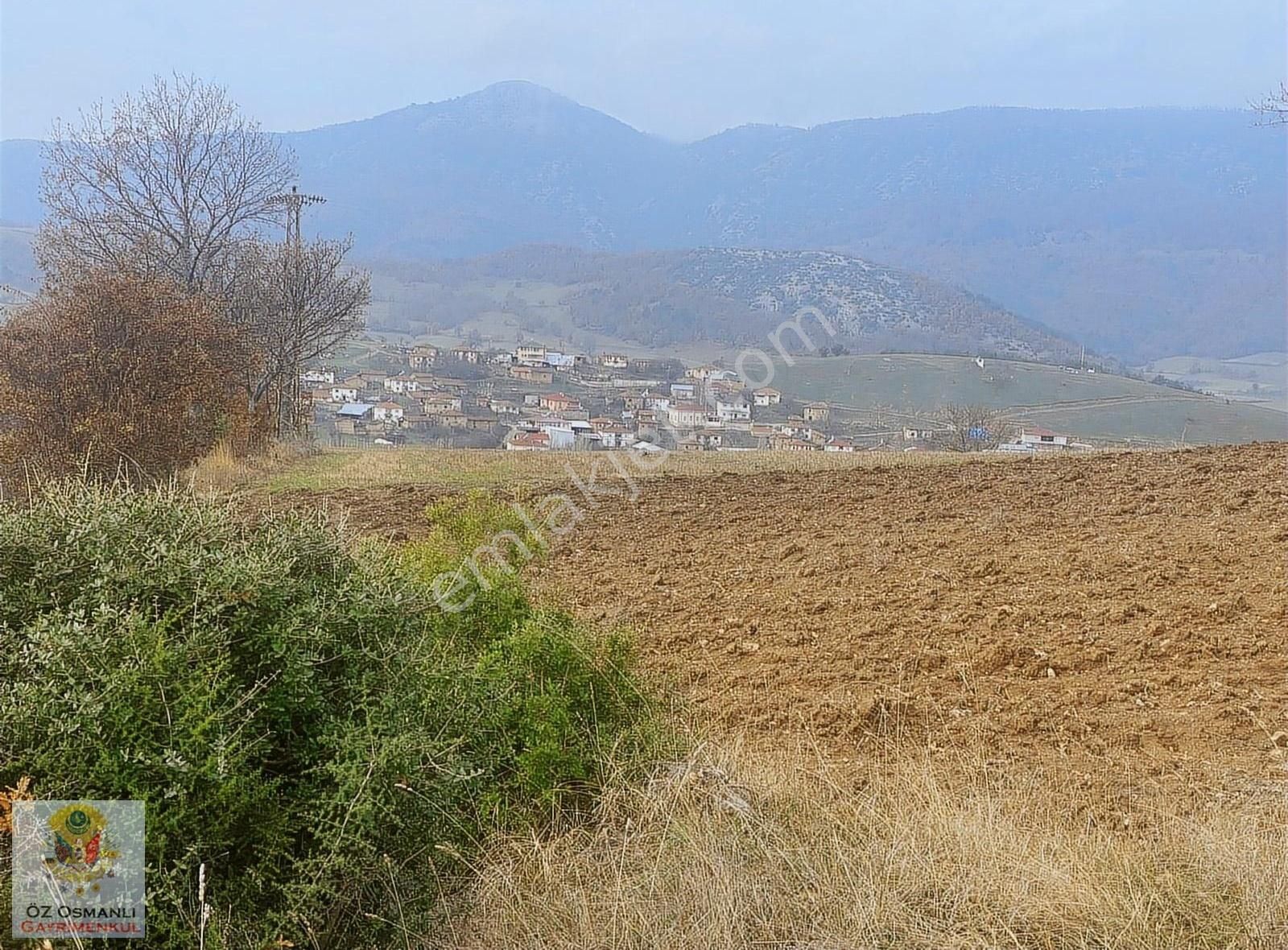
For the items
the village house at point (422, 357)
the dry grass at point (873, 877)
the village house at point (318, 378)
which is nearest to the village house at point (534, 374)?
the village house at point (422, 357)

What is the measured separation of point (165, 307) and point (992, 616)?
35.6 ft

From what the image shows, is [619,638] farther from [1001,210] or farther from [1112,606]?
[1001,210]

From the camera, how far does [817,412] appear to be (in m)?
19.2

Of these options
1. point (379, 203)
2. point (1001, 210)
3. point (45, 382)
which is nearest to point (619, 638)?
point (45, 382)

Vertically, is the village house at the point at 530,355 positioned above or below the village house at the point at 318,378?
above

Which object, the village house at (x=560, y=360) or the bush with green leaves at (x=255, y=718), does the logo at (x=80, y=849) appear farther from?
the village house at (x=560, y=360)

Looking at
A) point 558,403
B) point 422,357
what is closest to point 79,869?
point 558,403

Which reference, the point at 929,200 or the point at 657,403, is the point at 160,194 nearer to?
the point at 657,403

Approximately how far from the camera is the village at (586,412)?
16.9 meters

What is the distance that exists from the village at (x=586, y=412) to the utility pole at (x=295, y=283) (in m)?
0.44

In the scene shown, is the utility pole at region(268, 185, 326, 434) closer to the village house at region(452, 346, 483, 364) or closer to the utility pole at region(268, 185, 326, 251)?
the utility pole at region(268, 185, 326, 251)

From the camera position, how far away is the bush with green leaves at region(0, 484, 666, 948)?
87.8 inches

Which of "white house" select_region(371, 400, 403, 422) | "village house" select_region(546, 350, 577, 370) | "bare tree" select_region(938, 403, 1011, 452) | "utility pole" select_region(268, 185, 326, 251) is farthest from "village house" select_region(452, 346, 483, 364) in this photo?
"bare tree" select_region(938, 403, 1011, 452)

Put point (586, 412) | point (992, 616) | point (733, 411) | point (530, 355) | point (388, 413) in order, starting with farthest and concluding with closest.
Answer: point (530, 355), point (388, 413), point (586, 412), point (733, 411), point (992, 616)
